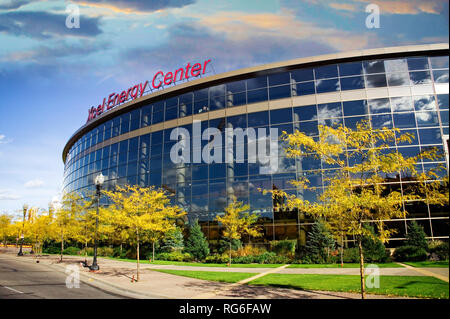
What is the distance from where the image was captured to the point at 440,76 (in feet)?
97.8

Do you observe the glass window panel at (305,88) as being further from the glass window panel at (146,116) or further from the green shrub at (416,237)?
the glass window panel at (146,116)

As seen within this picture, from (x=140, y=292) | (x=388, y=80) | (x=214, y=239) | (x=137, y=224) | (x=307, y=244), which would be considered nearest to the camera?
(x=140, y=292)

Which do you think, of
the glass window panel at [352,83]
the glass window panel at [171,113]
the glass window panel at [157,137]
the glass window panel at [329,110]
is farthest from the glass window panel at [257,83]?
the glass window panel at [157,137]

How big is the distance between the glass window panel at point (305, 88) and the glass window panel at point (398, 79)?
24.3 feet

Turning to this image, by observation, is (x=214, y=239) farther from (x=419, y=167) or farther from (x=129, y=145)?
(x=419, y=167)

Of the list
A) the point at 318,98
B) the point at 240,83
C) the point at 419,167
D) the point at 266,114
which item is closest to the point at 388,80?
the point at 318,98

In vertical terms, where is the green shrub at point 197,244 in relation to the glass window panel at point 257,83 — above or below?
below

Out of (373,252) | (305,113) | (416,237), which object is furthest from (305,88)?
(416,237)

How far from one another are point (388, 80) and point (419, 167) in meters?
9.16

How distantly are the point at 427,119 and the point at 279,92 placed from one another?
14610 millimetres

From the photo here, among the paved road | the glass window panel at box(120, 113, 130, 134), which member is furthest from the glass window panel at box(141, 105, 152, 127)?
the paved road

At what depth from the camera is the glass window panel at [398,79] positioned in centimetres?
3042
